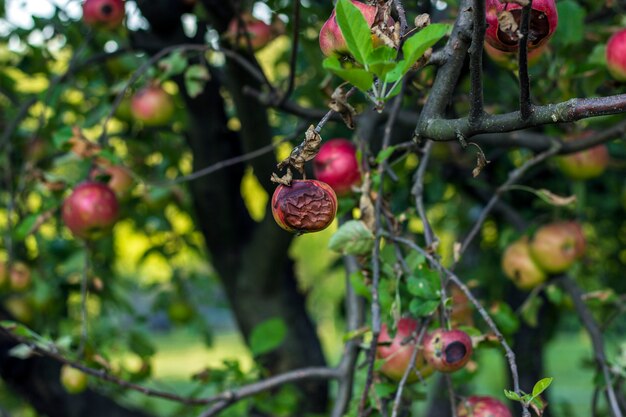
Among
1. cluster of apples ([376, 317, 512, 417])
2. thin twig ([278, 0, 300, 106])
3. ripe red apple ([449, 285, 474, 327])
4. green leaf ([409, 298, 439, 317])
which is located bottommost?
cluster of apples ([376, 317, 512, 417])

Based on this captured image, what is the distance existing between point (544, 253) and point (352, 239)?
93 cm

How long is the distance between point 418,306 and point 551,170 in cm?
139

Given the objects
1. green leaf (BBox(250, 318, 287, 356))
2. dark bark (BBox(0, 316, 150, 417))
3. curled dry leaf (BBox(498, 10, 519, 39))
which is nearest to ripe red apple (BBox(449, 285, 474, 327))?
green leaf (BBox(250, 318, 287, 356))

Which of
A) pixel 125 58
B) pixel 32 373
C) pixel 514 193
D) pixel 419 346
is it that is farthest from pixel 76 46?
pixel 419 346

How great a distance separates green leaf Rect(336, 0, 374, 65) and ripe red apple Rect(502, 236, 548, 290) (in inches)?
53.3

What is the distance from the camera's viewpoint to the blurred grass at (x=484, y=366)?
780 cm

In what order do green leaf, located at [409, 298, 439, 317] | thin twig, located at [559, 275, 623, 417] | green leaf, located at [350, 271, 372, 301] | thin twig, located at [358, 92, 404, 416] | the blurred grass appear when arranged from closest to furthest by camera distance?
1. thin twig, located at [358, 92, 404, 416]
2. green leaf, located at [409, 298, 439, 317]
3. green leaf, located at [350, 271, 372, 301]
4. thin twig, located at [559, 275, 623, 417]
5. the blurred grass

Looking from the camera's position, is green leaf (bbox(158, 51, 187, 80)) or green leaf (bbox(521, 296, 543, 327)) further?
green leaf (bbox(521, 296, 543, 327))

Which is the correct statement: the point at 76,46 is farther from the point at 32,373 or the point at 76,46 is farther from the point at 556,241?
the point at 556,241

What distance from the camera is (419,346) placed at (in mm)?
1227

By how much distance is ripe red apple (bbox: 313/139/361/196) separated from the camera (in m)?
1.53

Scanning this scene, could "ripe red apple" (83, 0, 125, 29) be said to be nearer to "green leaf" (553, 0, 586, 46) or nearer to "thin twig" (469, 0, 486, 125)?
"green leaf" (553, 0, 586, 46)

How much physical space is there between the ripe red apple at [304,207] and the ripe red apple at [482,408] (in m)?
0.56

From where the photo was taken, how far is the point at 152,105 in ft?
6.95
